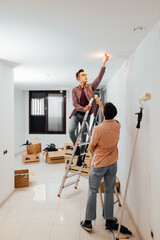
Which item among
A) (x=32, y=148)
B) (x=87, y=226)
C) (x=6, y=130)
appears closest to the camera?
(x=87, y=226)

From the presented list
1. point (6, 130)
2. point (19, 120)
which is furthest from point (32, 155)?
point (6, 130)

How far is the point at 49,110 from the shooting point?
7242 millimetres

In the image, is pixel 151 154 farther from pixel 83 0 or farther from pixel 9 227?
pixel 9 227

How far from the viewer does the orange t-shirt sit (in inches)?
A: 90.9

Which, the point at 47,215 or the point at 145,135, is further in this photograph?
the point at 47,215

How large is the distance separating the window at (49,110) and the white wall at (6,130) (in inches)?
145

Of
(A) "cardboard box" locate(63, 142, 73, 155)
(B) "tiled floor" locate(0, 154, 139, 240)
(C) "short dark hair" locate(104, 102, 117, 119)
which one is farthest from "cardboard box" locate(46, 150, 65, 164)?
(C) "short dark hair" locate(104, 102, 117, 119)

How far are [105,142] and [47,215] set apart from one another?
57.5 inches

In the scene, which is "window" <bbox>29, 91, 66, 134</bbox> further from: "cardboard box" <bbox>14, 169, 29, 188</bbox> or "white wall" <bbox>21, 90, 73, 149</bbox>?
"cardboard box" <bbox>14, 169, 29, 188</bbox>

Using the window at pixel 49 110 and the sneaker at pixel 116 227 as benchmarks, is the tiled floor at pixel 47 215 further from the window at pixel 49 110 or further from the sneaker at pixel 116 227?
the window at pixel 49 110

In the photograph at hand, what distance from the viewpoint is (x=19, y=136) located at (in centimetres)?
698

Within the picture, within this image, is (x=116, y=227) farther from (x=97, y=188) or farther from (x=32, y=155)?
(x=32, y=155)

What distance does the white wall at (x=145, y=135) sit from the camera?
183cm

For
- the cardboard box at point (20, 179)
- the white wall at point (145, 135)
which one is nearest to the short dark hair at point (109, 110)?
the white wall at point (145, 135)
